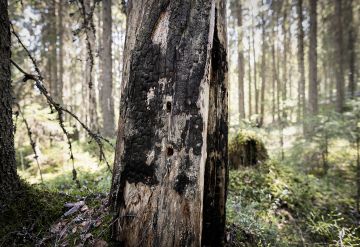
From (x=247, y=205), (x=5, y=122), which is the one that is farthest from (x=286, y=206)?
(x=5, y=122)

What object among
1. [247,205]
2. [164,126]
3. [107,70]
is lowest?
[247,205]

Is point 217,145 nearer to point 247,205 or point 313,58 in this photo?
point 247,205

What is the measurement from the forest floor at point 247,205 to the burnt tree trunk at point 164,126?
46 centimetres

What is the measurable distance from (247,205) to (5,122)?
146 inches

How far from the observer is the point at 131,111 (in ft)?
6.93

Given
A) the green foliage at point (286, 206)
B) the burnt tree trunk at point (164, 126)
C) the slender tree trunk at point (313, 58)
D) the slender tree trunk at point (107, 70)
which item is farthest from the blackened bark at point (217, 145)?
the slender tree trunk at point (313, 58)

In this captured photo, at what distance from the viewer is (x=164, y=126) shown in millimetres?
2021

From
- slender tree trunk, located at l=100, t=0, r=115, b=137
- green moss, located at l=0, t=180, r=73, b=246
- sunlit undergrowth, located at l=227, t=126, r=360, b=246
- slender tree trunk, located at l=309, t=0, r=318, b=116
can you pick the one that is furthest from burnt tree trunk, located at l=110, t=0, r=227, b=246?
slender tree trunk, located at l=309, t=0, r=318, b=116

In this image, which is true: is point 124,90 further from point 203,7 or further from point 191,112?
point 203,7

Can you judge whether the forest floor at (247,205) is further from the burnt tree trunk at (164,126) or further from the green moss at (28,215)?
the burnt tree trunk at (164,126)

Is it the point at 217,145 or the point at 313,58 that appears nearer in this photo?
the point at 217,145

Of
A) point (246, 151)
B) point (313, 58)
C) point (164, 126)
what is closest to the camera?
point (164, 126)

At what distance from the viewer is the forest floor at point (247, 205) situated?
2430mm

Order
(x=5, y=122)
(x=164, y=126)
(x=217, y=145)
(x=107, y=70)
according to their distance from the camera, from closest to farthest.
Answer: (x=164, y=126) → (x=217, y=145) → (x=5, y=122) → (x=107, y=70)
